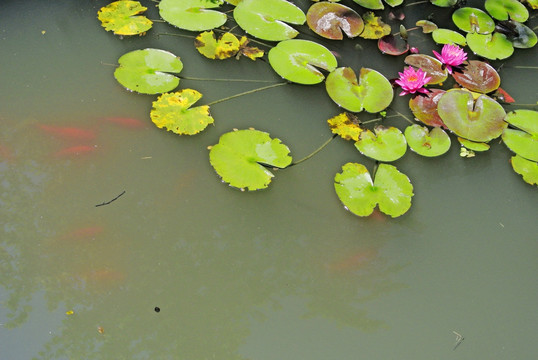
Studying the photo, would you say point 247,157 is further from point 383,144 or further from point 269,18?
point 269,18

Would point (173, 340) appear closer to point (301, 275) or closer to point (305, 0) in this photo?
point (301, 275)

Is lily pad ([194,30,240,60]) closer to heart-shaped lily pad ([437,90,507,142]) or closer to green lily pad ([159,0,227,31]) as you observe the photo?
green lily pad ([159,0,227,31])

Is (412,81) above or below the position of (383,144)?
above

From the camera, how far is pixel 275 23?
2.54 metres

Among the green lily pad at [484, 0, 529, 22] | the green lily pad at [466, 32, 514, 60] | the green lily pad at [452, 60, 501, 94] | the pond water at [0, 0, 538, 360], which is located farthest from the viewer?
the green lily pad at [484, 0, 529, 22]

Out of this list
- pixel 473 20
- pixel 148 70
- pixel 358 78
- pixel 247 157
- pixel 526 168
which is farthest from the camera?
pixel 473 20

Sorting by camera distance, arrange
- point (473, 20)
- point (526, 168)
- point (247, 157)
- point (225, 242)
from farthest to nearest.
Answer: point (473, 20), point (526, 168), point (247, 157), point (225, 242)

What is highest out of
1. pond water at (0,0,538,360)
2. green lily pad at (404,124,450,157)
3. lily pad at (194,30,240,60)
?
lily pad at (194,30,240,60)

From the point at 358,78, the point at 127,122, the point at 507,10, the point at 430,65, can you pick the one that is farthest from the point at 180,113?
the point at 507,10

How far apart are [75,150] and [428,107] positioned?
5.20 ft

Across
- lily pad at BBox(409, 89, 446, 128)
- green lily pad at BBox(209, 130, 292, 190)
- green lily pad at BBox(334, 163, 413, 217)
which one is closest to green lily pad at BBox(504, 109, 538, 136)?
lily pad at BBox(409, 89, 446, 128)

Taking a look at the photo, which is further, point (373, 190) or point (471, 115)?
point (471, 115)

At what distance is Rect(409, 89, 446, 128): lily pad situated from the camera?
2.29 m

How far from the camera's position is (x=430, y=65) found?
8.13ft
